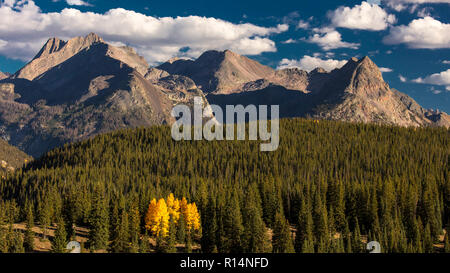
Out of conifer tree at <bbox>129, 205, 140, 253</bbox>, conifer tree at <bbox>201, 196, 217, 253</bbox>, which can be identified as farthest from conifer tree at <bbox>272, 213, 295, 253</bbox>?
conifer tree at <bbox>129, 205, 140, 253</bbox>

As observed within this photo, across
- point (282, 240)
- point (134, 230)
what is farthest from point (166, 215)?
point (282, 240)

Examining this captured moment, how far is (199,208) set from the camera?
139625 millimetres

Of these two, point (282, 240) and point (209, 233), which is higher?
point (209, 233)

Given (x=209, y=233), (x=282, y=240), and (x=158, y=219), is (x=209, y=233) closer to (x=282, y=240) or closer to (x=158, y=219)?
(x=158, y=219)

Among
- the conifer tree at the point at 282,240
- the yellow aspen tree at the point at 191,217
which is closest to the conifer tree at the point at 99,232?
the yellow aspen tree at the point at 191,217

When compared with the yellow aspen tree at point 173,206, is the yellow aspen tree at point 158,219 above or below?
below

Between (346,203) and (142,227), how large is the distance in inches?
2834

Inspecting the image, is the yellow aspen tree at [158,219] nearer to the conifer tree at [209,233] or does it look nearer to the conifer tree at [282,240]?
the conifer tree at [209,233]

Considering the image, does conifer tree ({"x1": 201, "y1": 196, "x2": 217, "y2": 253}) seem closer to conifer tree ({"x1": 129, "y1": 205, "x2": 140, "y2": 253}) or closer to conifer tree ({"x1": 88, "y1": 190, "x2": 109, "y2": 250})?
conifer tree ({"x1": 129, "y1": 205, "x2": 140, "y2": 253})

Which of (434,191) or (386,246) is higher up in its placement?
(434,191)
